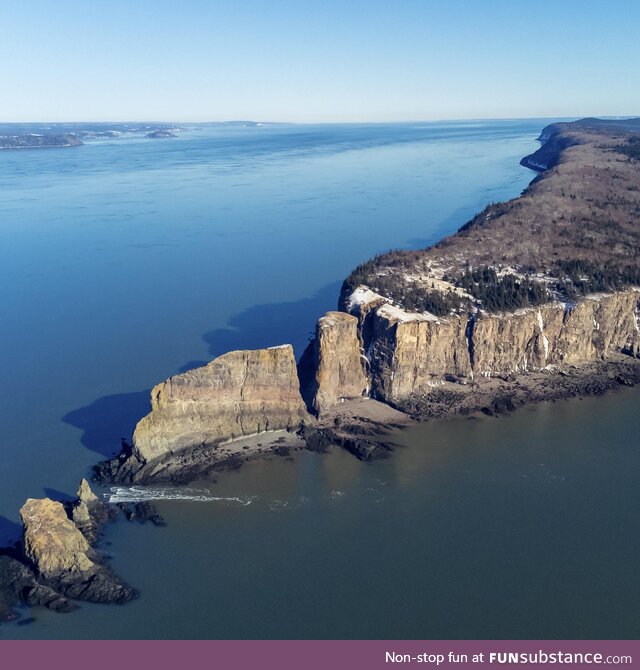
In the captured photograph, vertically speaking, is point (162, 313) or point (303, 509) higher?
point (162, 313)

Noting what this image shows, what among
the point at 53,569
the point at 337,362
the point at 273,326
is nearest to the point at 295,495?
the point at 337,362

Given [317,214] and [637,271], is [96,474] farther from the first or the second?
[317,214]

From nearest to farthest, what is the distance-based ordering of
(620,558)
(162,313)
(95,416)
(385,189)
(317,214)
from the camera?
1. (620,558)
2. (95,416)
3. (162,313)
4. (317,214)
5. (385,189)

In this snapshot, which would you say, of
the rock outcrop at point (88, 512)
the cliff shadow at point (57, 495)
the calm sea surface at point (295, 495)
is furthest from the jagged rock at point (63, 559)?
the cliff shadow at point (57, 495)

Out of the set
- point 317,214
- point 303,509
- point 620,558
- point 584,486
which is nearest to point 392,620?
point 303,509

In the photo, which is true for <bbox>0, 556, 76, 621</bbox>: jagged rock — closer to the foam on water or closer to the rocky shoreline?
the rocky shoreline

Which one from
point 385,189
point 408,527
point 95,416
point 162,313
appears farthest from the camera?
point 385,189

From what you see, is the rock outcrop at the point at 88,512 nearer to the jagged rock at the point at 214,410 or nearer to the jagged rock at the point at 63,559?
the jagged rock at the point at 63,559

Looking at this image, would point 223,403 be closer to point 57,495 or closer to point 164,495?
point 164,495
